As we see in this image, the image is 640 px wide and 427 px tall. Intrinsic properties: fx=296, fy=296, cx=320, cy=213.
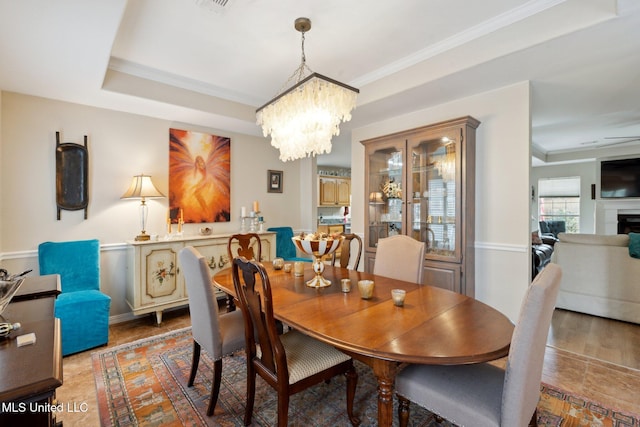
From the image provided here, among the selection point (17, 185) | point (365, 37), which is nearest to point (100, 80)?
point (17, 185)

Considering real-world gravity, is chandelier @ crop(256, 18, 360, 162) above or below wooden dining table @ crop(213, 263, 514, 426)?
above

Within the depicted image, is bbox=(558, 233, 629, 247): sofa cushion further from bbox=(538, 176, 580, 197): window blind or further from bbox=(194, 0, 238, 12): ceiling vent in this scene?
bbox=(538, 176, 580, 197): window blind

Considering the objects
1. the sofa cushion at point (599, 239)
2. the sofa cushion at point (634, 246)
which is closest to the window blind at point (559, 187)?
the sofa cushion at point (599, 239)

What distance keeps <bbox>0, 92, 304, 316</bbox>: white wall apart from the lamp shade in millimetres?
148

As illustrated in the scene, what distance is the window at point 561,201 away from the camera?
279 inches

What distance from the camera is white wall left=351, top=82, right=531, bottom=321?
2.65 metres

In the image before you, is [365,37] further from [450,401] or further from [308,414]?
[308,414]

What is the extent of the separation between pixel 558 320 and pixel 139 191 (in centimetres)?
478

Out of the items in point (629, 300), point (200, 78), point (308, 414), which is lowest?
point (308, 414)

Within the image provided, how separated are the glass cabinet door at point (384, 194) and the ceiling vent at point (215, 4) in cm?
209

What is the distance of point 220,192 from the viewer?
159 inches

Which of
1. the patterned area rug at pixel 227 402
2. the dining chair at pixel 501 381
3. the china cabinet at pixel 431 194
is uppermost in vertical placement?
the china cabinet at pixel 431 194

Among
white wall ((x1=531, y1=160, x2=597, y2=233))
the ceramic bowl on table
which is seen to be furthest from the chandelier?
white wall ((x1=531, y1=160, x2=597, y2=233))

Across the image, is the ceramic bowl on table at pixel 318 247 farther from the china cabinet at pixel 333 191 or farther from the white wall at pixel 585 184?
the white wall at pixel 585 184
